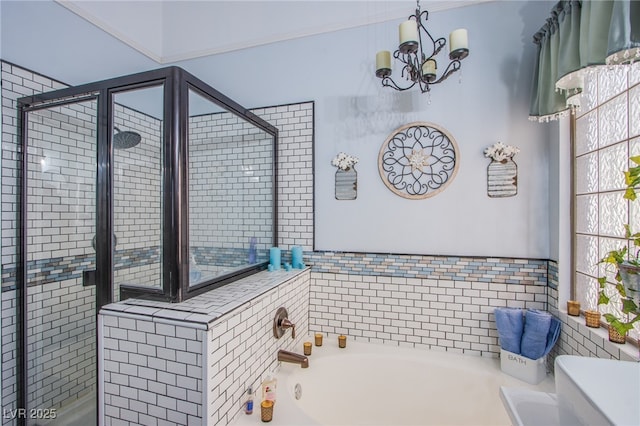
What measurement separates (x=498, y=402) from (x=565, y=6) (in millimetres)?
2073

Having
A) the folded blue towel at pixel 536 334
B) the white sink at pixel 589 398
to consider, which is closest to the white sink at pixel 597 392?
the white sink at pixel 589 398

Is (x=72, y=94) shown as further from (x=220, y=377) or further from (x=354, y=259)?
(x=354, y=259)

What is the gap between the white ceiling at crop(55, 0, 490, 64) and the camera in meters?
2.11

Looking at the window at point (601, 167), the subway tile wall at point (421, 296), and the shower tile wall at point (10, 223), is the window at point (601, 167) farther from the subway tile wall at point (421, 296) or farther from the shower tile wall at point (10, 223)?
the shower tile wall at point (10, 223)

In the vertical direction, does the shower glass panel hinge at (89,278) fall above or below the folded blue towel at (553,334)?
above

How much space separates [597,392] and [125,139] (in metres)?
2.08

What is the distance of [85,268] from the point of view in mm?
1640

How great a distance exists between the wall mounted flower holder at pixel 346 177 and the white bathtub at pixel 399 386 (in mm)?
1087

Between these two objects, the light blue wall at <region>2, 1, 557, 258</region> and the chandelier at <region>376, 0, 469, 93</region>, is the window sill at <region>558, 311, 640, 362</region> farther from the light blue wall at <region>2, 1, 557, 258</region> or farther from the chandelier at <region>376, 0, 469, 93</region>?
the chandelier at <region>376, 0, 469, 93</region>

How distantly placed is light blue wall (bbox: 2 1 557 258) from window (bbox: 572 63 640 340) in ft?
0.48

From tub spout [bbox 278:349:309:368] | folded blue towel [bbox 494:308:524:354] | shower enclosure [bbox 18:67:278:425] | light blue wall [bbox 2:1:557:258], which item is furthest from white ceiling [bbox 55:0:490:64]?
tub spout [bbox 278:349:309:368]

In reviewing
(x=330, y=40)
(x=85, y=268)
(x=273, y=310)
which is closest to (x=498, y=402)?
(x=273, y=310)

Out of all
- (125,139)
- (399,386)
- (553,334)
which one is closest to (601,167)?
(553,334)

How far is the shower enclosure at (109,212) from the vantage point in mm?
1420
